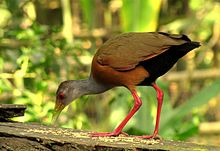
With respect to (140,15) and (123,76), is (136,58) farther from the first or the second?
(140,15)

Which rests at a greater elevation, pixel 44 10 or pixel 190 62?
pixel 44 10

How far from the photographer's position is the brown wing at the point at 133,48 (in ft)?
11.0

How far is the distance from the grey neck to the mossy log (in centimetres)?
32

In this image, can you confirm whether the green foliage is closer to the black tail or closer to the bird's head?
the bird's head

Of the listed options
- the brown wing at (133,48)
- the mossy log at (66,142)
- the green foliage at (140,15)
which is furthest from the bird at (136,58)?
the green foliage at (140,15)

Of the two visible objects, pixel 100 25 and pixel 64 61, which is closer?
pixel 64 61

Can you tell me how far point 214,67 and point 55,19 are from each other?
2403 millimetres

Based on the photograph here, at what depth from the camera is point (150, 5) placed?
20.8ft

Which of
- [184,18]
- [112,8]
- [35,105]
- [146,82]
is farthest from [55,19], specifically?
[146,82]

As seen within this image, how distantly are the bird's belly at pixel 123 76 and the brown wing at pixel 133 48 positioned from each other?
0.09 ft

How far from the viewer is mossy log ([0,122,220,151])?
9.37 ft

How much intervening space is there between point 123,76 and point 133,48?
157 millimetres

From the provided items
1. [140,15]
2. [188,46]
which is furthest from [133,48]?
[140,15]

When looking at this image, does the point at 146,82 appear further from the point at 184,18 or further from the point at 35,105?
the point at 184,18
